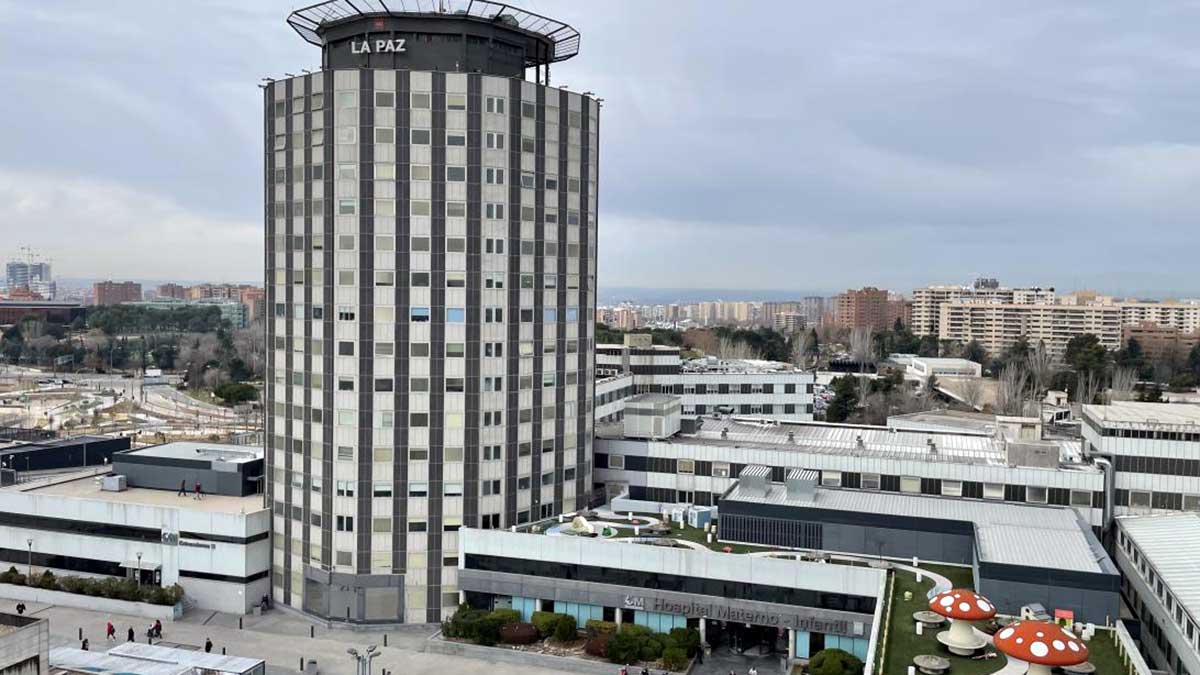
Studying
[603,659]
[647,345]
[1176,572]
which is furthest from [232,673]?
[647,345]

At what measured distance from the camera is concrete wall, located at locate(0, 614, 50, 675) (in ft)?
118

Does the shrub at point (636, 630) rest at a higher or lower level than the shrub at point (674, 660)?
higher

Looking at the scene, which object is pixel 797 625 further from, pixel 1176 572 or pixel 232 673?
pixel 232 673

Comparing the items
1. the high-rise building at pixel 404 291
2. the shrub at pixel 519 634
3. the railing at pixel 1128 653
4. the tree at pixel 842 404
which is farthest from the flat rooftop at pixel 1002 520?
the tree at pixel 842 404

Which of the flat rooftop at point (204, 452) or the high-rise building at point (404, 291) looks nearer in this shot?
the high-rise building at point (404, 291)

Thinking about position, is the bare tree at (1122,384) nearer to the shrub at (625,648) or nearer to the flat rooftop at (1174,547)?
the flat rooftop at (1174,547)

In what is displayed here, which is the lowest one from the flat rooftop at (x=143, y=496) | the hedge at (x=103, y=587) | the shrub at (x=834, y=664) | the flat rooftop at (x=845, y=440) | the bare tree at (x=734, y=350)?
the hedge at (x=103, y=587)

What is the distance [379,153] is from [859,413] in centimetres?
10168

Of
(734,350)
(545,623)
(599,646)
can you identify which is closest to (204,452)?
(545,623)

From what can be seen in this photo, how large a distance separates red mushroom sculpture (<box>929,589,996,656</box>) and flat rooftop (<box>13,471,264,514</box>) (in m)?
47.6

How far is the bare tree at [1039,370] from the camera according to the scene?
15612 cm

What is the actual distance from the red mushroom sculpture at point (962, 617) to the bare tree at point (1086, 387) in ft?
387

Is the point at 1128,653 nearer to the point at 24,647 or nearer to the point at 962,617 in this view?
the point at 962,617

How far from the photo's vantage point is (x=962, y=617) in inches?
1539
